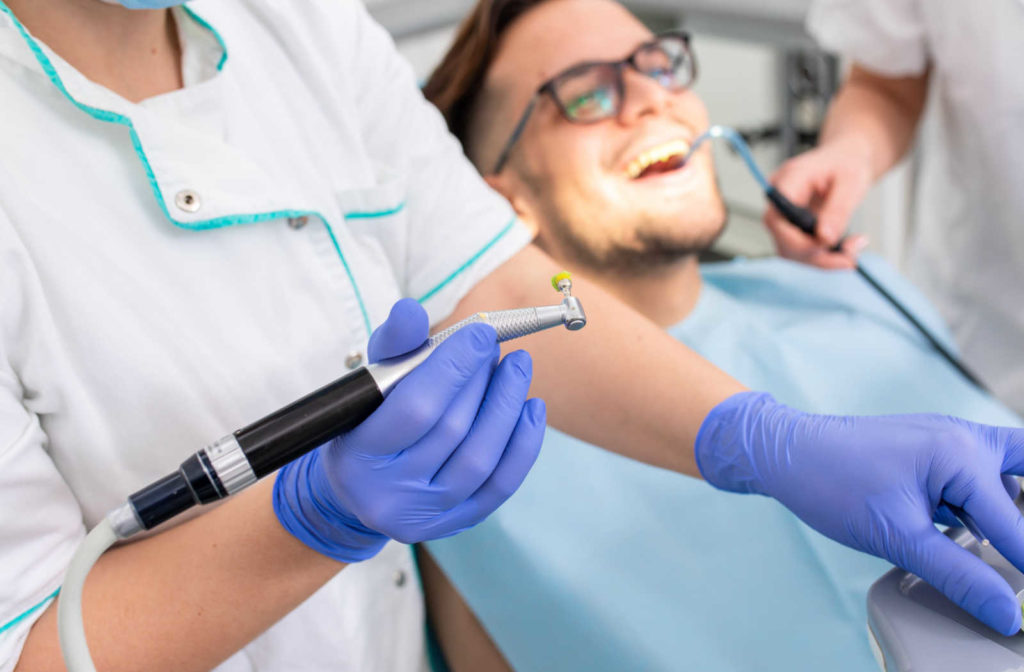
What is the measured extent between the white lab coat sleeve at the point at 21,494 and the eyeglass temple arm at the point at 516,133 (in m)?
0.93

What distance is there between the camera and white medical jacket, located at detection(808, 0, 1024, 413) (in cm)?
119

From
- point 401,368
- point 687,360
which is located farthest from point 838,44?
point 401,368

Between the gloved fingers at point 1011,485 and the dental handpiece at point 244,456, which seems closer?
the dental handpiece at point 244,456

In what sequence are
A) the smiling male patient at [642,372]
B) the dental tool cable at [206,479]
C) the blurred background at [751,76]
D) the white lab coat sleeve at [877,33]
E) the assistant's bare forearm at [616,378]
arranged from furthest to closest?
the blurred background at [751,76] < the white lab coat sleeve at [877,33] < the smiling male patient at [642,372] < the assistant's bare forearm at [616,378] < the dental tool cable at [206,479]

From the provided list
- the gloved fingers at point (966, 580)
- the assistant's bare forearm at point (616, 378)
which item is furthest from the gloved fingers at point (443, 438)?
the gloved fingers at point (966, 580)

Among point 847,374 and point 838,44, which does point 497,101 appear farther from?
point 847,374

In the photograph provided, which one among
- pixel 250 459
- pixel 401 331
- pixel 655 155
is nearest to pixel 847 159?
pixel 655 155

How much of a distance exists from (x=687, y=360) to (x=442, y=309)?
0.27 metres

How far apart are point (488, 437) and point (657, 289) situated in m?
0.88

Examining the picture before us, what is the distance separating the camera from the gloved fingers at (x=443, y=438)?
603mm

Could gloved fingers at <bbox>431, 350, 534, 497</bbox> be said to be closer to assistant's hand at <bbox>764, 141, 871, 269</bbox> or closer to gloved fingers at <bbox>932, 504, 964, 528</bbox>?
gloved fingers at <bbox>932, 504, 964, 528</bbox>

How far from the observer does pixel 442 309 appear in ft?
2.92

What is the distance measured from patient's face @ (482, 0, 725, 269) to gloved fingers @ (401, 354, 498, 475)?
31.7 inches

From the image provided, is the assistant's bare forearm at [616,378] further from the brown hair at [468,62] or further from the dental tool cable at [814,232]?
the brown hair at [468,62]
